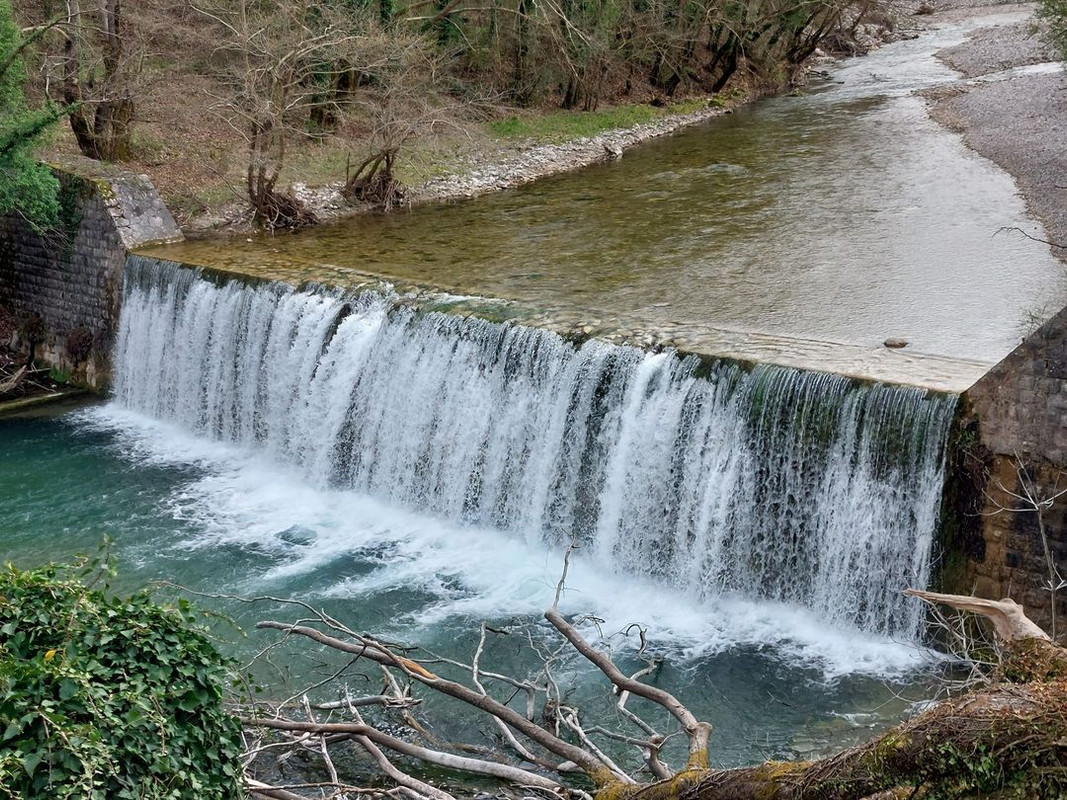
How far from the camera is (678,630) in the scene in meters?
9.70

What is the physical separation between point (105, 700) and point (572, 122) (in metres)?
21.4

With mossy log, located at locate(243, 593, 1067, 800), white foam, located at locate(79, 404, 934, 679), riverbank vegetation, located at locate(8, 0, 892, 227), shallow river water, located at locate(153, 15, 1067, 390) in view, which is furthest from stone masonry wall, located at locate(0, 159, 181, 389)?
mossy log, located at locate(243, 593, 1067, 800)

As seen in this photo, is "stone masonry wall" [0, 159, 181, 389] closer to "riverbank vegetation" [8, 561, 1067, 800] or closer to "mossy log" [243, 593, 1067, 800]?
"riverbank vegetation" [8, 561, 1067, 800]

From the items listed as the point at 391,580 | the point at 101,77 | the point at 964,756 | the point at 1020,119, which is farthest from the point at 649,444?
the point at 1020,119

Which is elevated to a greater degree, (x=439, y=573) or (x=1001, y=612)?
(x=1001, y=612)

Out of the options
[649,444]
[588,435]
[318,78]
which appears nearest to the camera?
[649,444]

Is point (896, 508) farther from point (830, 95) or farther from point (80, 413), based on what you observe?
point (830, 95)

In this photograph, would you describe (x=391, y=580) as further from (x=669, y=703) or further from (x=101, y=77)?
(x=101, y=77)

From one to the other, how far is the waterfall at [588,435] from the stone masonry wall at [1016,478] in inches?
9.6

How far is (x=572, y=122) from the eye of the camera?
82.3 ft

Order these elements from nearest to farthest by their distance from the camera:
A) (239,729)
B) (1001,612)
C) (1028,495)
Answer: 1. (1001,612)
2. (239,729)
3. (1028,495)

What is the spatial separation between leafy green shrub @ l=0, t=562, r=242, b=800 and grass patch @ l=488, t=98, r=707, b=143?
1923 centimetres

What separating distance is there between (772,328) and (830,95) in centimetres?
1751

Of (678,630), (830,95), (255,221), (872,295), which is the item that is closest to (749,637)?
(678,630)
